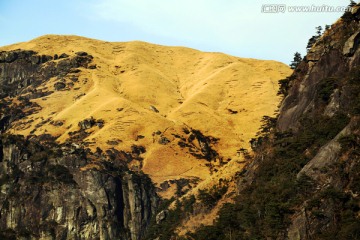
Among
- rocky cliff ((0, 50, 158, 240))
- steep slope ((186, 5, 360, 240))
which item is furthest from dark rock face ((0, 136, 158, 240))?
steep slope ((186, 5, 360, 240))

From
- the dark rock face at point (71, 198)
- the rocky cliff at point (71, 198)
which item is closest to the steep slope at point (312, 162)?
the dark rock face at point (71, 198)

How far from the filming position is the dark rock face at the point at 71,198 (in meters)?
154

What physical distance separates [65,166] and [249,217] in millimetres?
93927

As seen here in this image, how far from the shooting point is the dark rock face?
153500mm

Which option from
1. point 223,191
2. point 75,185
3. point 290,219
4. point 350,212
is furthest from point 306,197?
point 75,185

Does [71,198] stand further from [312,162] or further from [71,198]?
[312,162]

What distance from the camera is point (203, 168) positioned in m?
185

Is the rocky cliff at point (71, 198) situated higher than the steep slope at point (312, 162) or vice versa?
the steep slope at point (312, 162)

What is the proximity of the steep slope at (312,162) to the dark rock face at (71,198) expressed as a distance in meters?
60.6

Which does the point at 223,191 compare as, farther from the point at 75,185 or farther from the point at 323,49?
the point at 75,185

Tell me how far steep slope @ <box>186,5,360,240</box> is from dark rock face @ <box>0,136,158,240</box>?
60.6m

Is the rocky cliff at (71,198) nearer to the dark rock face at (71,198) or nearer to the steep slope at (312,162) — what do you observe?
the dark rock face at (71,198)

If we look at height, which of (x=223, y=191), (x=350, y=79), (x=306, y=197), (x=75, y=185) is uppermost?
(x=350, y=79)

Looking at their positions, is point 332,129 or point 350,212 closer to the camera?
point 350,212
